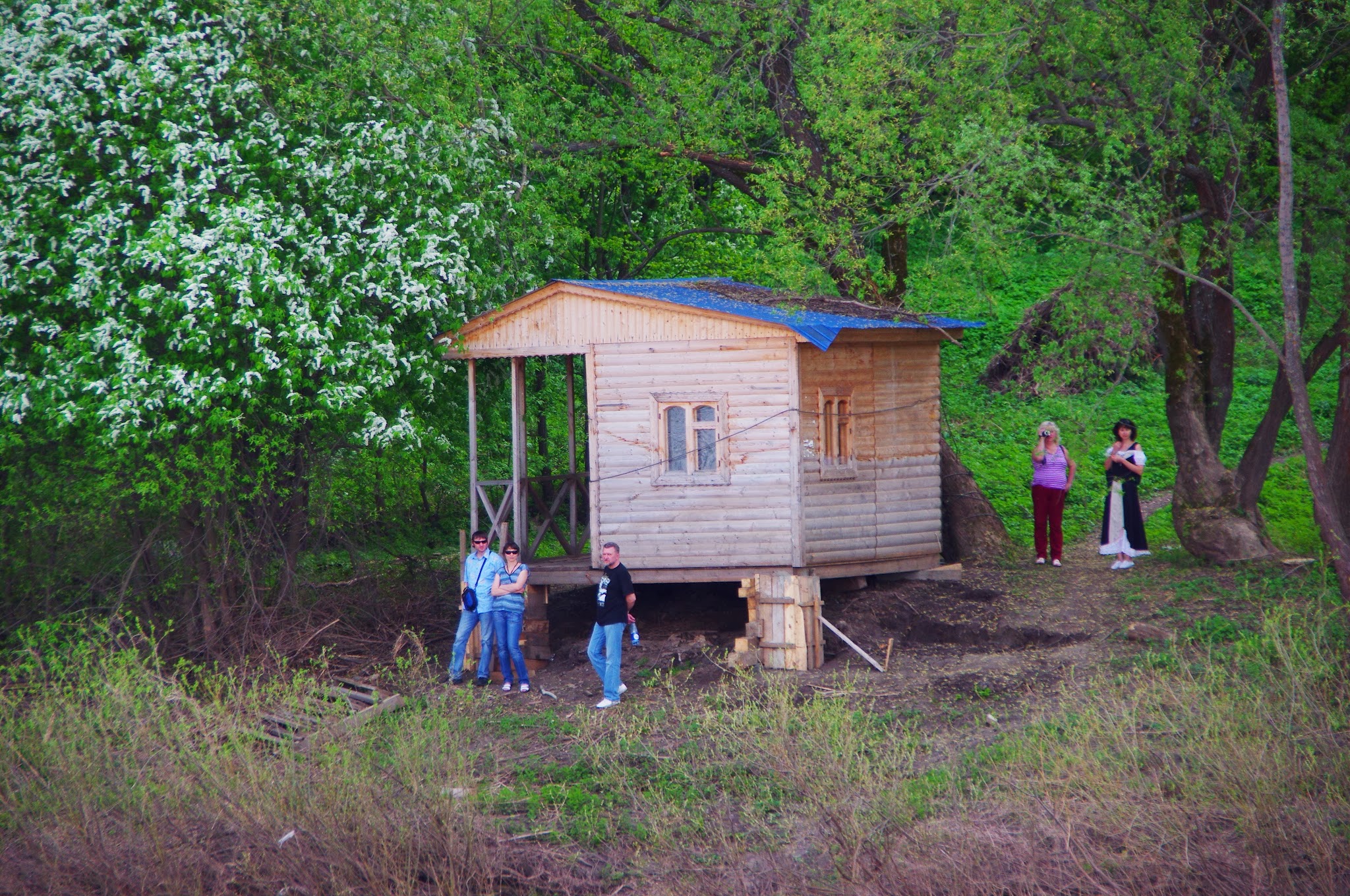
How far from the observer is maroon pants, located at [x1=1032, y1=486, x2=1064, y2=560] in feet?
56.9

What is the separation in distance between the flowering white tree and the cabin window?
296cm

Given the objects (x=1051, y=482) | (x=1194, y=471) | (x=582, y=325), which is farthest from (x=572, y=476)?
(x=1194, y=471)

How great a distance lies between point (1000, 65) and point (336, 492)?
31.4 feet

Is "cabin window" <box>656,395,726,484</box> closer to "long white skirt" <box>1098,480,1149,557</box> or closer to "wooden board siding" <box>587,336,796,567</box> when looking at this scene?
"wooden board siding" <box>587,336,796,567</box>

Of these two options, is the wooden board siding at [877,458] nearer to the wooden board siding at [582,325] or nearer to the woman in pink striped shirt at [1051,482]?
the wooden board siding at [582,325]

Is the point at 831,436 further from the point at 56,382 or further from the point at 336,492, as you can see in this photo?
the point at 56,382

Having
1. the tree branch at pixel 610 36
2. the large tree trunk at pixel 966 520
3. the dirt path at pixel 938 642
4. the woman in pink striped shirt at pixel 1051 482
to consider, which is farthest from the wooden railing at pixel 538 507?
the tree branch at pixel 610 36

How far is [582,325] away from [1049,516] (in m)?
6.85

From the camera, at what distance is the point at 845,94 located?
16062 mm

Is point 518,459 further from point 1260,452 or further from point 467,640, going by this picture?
point 1260,452

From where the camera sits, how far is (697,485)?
15.0 meters

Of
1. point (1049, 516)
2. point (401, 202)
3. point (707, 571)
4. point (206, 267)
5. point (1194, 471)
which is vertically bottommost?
point (707, 571)

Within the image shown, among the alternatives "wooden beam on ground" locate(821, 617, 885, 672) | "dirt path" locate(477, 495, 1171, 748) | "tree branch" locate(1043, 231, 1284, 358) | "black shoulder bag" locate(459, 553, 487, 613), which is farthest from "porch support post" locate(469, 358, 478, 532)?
"tree branch" locate(1043, 231, 1284, 358)

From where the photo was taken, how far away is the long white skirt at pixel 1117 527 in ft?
55.4
